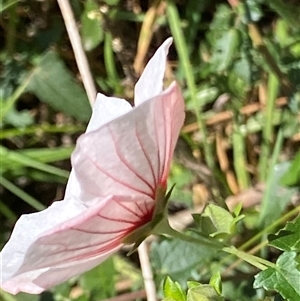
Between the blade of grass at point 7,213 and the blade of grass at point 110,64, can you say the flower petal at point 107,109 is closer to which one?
the blade of grass at point 110,64

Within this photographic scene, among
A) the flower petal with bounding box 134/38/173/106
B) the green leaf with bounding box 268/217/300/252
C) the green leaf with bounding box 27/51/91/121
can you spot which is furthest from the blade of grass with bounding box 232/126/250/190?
the flower petal with bounding box 134/38/173/106

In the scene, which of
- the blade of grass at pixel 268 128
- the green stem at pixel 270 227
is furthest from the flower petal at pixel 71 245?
the blade of grass at pixel 268 128

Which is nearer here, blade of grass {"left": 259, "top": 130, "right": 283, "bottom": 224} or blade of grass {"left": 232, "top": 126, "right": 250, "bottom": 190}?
blade of grass {"left": 259, "top": 130, "right": 283, "bottom": 224}

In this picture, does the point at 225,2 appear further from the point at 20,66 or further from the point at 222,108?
the point at 20,66

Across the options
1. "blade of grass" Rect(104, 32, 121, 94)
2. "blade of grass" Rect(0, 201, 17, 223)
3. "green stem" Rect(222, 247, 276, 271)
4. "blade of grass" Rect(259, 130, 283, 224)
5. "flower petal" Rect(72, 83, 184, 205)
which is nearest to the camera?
"flower petal" Rect(72, 83, 184, 205)

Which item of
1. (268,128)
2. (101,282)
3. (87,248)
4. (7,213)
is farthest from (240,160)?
(87,248)

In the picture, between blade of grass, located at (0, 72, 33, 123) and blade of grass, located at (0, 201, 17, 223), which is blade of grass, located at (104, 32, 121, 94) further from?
blade of grass, located at (0, 201, 17, 223)

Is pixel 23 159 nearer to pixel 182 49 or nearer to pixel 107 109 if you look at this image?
pixel 182 49
